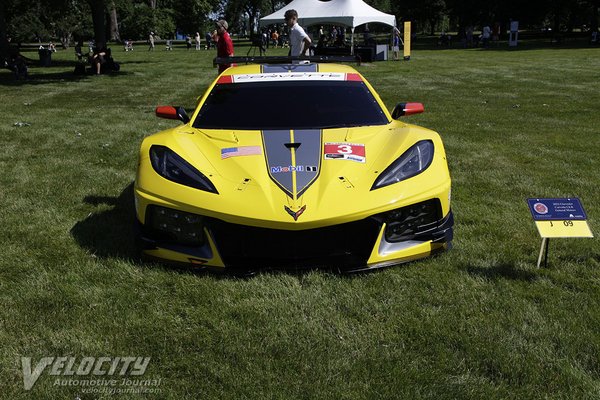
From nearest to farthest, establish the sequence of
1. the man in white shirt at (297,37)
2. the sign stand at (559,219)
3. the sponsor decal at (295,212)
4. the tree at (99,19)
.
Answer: the sponsor decal at (295,212) → the sign stand at (559,219) → the man in white shirt at (297,37) → the tree at (99,19)

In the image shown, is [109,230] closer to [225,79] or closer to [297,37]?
[225,79]

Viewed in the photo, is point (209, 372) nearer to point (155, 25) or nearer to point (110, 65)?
point (110, 65)

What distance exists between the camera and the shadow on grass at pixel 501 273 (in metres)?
3.23

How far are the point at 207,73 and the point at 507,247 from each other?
16.7 m

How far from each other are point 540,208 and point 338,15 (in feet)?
70.1

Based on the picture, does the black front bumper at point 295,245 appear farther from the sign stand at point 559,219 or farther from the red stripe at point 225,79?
the red stripe at point 225,79

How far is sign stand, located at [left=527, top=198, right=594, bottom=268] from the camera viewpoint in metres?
3.10

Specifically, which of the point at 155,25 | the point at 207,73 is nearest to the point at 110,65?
the point at 207,73

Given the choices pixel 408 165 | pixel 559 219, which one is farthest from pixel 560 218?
pixel 408 165

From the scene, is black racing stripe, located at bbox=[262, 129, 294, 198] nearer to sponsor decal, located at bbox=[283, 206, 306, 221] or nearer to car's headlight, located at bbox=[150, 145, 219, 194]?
sponsor decal, located at bbox=[283, 206, 306, 221]

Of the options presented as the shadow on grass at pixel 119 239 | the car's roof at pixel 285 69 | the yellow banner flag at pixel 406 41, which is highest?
the yellow banner flag at pixel 406 41

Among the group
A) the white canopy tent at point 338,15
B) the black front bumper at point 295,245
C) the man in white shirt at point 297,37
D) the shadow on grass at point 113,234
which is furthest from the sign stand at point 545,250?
the white canopy tent at point 338,15

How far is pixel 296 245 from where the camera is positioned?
3.02 meters

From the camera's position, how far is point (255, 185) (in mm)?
3223
